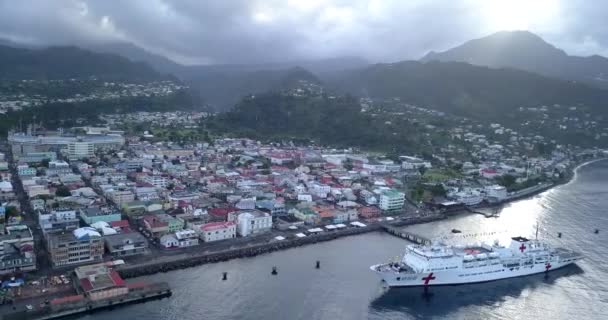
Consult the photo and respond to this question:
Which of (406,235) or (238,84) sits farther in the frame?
(238,84)

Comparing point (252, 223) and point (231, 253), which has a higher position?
point (252, 223)

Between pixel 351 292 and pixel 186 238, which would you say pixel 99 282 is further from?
pixel 351 292

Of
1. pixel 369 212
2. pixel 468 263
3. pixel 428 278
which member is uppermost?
pixel 369 212

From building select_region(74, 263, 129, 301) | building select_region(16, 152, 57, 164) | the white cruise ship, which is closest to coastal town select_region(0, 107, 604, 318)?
building select_region(74, 263, 129, 301)

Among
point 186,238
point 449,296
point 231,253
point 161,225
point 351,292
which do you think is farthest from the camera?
point 161,225

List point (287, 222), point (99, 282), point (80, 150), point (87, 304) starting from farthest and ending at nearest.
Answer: point (80, 150) < point (287, 222) < point (99, 282) < point (87, 304)

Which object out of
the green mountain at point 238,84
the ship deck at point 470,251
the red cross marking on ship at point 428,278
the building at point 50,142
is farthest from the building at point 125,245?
the green mountain at point 238,84

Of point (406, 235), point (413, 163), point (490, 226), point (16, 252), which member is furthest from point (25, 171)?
point (413, 163)
